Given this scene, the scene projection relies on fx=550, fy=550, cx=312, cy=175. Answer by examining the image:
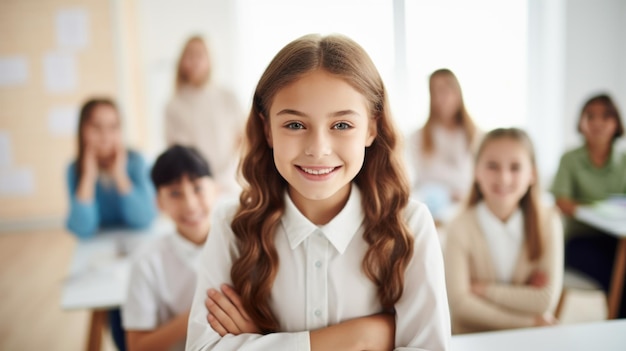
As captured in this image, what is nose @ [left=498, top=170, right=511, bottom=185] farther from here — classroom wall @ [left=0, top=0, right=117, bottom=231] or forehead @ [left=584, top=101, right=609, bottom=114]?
classroom wall @ [left=0, top=0, right=117, bottom=231]

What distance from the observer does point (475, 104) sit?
299cm

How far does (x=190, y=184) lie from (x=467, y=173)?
1.96 metres

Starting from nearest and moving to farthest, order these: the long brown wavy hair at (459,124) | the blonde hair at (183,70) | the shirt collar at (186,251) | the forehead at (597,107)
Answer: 1. the shirt collar at (186,251)
2. the forehead at (597,107)
3. the long brown wavy hair at (459,124)
4. the blonde hair at (183,70)

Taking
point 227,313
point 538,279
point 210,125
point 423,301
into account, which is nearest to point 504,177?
point 538,279

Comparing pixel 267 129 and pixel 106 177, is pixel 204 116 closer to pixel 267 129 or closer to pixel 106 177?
pixel 106 177

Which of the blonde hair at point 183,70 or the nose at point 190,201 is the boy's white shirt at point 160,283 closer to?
the nose at point 190,201

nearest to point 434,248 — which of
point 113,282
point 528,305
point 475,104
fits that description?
point 528,305

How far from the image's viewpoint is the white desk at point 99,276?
5.97ft

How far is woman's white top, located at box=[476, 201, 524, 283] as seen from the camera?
1.84 metres

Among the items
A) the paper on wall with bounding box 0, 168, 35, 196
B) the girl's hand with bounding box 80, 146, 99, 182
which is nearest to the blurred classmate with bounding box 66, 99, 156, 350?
the girl's hand with bounding box 80, 146, 99, 182

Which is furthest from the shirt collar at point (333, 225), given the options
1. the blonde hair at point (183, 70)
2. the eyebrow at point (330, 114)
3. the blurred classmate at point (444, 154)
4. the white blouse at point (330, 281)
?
the blonde hair at point (183, 70)

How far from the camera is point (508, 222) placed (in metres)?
1.86

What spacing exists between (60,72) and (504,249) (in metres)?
4.45

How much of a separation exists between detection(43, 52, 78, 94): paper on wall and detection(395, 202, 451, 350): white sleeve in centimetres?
469
